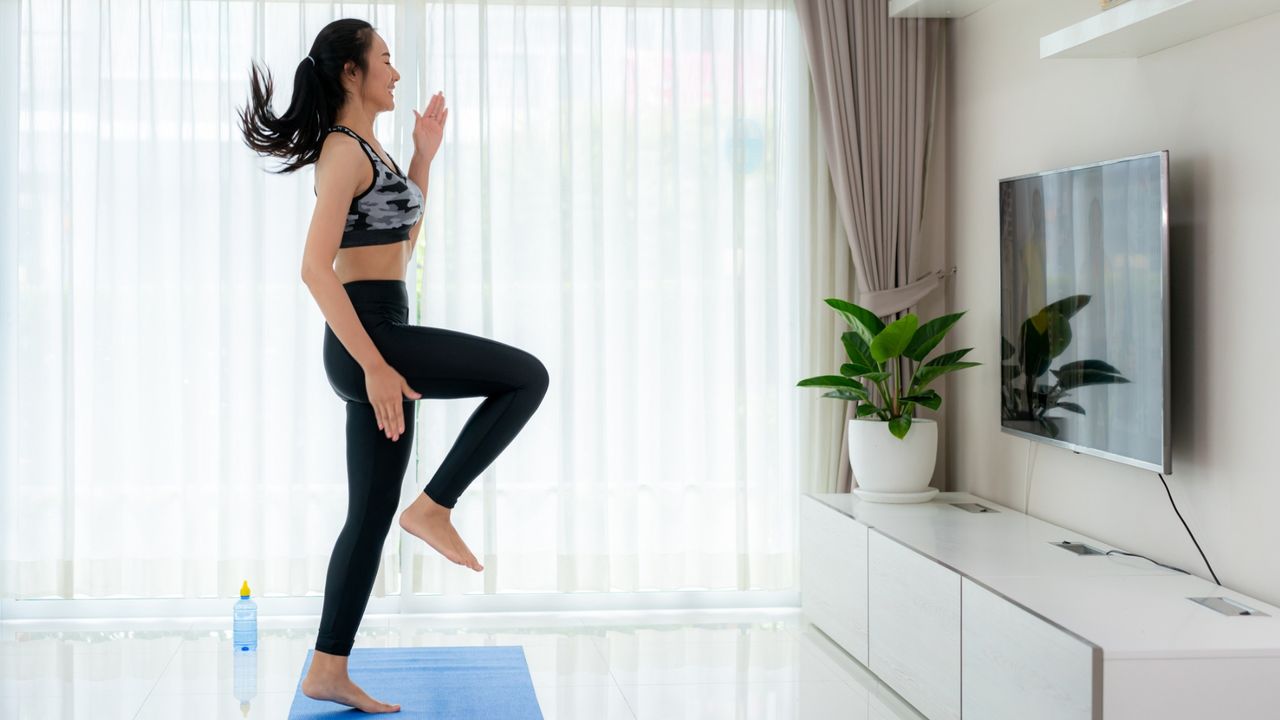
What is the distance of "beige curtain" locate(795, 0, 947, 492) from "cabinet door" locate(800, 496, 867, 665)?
0.91m

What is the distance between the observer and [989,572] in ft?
9.14

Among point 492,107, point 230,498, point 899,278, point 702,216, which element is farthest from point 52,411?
point 899,278

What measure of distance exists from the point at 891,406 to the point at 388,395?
6.64ft

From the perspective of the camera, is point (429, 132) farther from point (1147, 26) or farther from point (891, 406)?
point (891, 406)

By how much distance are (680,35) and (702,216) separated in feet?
2.26

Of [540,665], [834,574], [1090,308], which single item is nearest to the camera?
[1090,308]

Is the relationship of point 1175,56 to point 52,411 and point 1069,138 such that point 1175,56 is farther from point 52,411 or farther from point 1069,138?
point 52,411

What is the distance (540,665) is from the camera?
362 cm

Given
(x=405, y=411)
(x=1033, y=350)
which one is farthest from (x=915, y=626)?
(x=405, y=411)

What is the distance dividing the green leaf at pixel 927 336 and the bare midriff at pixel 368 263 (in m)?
1.89

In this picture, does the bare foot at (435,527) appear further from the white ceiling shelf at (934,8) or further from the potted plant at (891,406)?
the white ceiling shelf at (934,8)

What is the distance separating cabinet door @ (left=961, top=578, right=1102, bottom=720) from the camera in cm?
223

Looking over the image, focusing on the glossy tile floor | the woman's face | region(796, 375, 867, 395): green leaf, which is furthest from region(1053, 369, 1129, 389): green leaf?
the woman's face

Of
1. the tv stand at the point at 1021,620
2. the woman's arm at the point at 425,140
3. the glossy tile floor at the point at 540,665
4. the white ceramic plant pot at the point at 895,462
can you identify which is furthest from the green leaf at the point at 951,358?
the woman's arm at the point at 425,140
